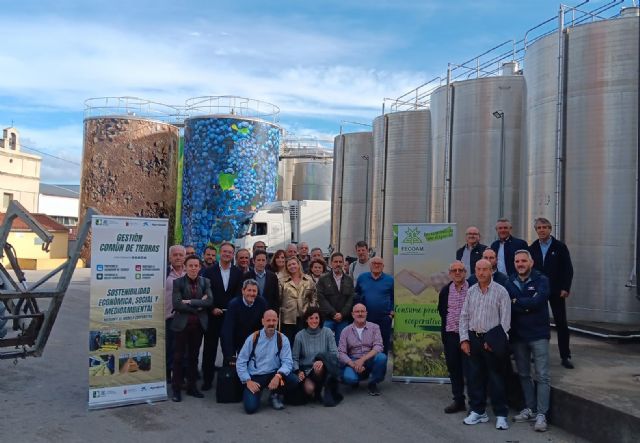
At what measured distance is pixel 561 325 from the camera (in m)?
7.58

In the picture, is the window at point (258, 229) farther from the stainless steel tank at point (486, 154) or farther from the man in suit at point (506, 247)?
the man in suit at point (506, 247)

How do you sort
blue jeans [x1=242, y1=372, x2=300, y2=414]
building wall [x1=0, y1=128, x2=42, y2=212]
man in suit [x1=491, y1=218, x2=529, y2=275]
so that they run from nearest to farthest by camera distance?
blue jeans [x1=242, y1=372, x2=300, y2=414] < man in suit [x1=491, y1=218, x2=529, y2=275] < building wall [x1=0, y1=128, x2=42, y2=212]

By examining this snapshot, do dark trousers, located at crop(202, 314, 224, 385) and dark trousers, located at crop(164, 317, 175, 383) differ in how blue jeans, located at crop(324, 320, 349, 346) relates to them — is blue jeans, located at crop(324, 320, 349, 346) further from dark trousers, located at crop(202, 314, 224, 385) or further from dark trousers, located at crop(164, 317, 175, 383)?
dark trousers, located at crop(164, 317, 175, 383)

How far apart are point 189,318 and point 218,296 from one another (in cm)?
61

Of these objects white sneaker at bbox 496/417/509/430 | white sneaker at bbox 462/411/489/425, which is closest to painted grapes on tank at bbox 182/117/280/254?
white sneaker at bbox 462/411/489/425

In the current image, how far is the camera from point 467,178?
15500mm

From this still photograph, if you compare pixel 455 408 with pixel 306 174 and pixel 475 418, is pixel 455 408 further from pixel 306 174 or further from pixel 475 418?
pixel 306 174

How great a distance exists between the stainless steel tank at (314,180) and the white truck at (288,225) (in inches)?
457

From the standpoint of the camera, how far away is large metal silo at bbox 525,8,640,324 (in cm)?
1030

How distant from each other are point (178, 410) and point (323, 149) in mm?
36429

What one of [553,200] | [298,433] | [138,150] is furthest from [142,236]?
[138,150]

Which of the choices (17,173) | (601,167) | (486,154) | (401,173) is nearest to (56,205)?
(17,173)

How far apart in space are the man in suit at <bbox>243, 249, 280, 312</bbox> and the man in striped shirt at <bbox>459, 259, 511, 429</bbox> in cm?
262

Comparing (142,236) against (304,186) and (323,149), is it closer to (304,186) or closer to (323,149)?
(304,186)
